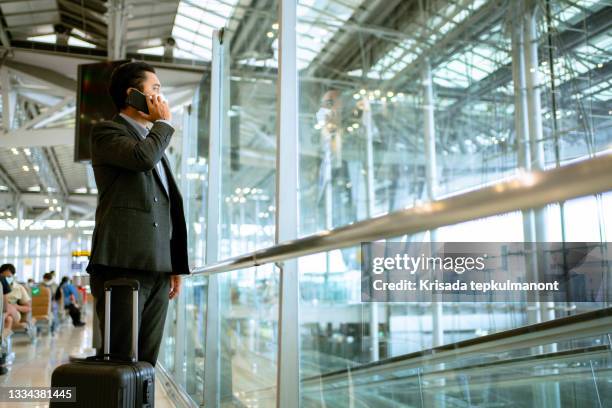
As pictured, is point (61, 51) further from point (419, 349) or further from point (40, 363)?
point (419, 349)

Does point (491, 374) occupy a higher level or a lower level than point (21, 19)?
lower

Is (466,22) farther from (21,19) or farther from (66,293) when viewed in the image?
(66,293)

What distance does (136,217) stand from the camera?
1.93 meters

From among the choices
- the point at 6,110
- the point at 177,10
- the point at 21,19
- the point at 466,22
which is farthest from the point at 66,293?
the point at 466,22

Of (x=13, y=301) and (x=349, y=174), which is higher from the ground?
(x=349, y=174)

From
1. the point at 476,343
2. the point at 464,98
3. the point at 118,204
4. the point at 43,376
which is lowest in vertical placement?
the point at 43,376

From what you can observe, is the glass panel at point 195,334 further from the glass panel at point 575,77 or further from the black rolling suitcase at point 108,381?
the glass panel at point 575,77

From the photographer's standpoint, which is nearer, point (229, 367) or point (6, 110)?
point (229, 367)

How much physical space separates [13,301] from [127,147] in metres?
7.89

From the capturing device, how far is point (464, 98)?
432 inches

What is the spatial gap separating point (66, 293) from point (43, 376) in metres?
9.50

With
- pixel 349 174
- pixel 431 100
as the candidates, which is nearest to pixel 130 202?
pixel 431 100

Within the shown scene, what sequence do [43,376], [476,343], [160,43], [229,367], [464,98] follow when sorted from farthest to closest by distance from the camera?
[160,43] → [464,98] → [43,376] → [229,367] → [476,343]

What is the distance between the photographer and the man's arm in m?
1.87
